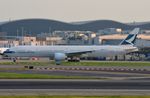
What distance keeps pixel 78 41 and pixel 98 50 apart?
8056cm

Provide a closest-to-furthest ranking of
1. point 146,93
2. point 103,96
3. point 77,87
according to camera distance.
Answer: point 103,96
point 146,93
point 77,87

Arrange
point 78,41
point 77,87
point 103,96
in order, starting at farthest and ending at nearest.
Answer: point 78,41, point 77,87, point 103,96

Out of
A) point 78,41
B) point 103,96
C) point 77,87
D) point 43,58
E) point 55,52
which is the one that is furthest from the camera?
point 78,41

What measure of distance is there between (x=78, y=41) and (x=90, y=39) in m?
5.01

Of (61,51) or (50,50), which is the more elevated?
(50,50)

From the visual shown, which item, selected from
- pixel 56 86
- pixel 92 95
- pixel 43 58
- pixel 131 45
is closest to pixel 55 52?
pixel 43 58

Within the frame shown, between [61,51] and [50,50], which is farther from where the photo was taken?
[61,51]

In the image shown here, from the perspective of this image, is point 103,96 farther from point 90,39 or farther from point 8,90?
point 90,39

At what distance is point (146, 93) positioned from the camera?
116ft

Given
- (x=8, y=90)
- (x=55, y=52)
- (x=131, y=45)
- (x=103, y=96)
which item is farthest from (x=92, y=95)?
(x=131, y=45)

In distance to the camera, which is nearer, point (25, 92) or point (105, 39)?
point (25, 92)

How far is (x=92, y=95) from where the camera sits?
33656 millimetres

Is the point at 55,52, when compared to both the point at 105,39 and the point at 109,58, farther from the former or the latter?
the point at 105,39

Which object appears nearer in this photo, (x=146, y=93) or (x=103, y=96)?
(x=103, y=96)
